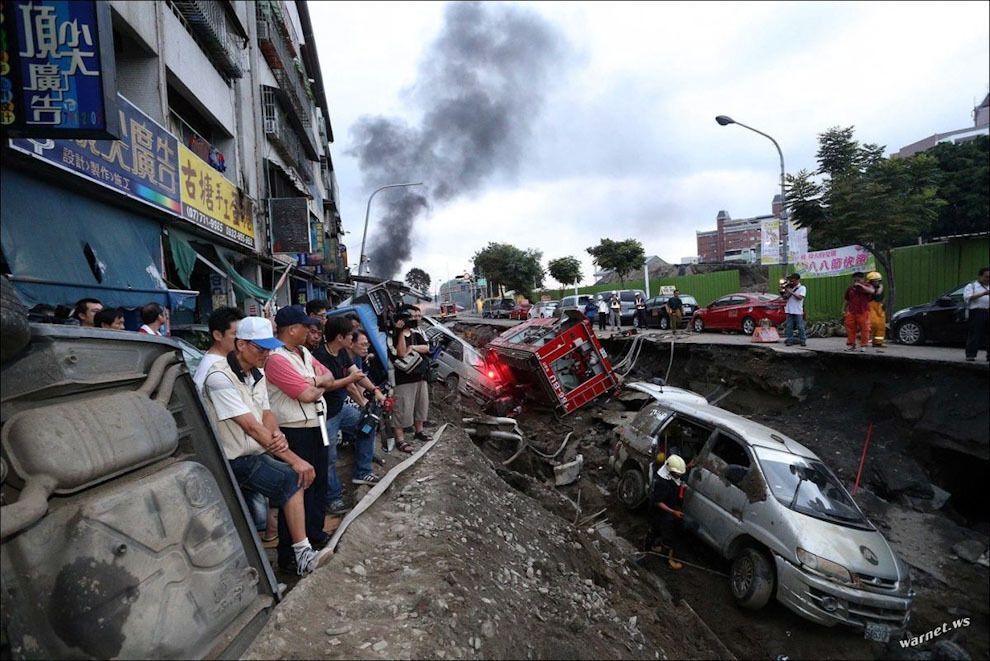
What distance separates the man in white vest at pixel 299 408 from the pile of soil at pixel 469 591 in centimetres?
31

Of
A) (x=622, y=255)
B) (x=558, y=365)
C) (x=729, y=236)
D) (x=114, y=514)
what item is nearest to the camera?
(x=114, y=514)

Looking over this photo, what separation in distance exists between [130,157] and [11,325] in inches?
276

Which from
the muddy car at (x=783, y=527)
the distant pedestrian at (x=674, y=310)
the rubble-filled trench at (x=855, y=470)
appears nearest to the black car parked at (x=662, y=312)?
the distant pedestrian at (x=674, y=310)

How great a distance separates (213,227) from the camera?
33.8 feet

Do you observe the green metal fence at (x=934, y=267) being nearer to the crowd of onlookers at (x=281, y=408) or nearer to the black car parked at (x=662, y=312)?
the black car parked at (x=662, y=312)

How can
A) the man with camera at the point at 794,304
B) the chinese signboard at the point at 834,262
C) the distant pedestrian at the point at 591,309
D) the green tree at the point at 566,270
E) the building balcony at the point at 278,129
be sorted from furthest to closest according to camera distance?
the green tree at the point at 566,270 < the distant pedestrian at the point at 591,309 < the building balcony at the point at 278,129 < the chinese signboard at the point at 834,262 < the man with camera at the point at 794,304

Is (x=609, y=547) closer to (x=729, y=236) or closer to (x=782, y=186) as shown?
(x=782, y=186)

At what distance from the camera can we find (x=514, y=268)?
165 ft

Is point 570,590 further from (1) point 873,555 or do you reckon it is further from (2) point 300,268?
(2) point 300,268

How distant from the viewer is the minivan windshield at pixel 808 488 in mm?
5289

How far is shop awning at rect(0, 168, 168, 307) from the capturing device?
5215 millimetres

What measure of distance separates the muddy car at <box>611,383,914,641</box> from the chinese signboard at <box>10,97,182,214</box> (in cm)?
756

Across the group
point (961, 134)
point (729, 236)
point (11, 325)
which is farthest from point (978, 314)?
point (729, 236)

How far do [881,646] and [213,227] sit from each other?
40.0ft
